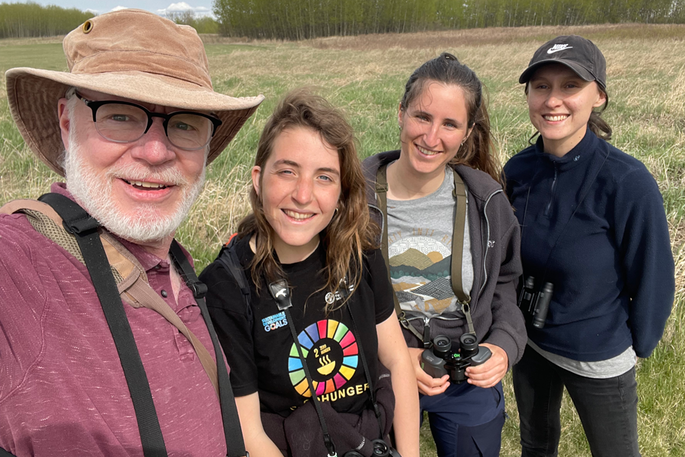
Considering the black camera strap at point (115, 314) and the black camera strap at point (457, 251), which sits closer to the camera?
the black camera strap at point (115, 314)

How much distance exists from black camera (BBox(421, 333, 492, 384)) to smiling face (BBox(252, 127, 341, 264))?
83cm

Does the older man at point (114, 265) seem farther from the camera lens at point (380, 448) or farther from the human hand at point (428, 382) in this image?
the human hand at point (428, 382)

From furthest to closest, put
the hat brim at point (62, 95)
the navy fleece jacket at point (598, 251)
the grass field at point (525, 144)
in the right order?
the grass field at point (525, 144)
the navy fleece jacket at point (598, 251)
the hat brim at point (62, 95)

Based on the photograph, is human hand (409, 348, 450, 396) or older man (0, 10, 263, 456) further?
human hand (409, 348, 450, 396)

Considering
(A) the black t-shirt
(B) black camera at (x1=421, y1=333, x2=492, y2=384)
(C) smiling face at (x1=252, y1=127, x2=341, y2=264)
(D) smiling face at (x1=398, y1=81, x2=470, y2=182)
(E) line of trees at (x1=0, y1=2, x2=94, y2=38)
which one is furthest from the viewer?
(E) line of trees at (x1=0, y1=2, x2=94, y2=38)

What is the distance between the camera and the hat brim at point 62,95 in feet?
4.05

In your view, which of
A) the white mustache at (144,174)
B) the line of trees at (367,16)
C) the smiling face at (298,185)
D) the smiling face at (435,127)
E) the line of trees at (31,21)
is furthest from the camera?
the line of trees at (31,21)

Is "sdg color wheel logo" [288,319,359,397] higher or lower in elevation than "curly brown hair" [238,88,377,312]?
lower

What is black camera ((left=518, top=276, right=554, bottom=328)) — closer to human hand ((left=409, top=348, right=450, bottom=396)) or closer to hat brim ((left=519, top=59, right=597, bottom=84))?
human hand ((left=409, top=348, right=450, bottom=396))

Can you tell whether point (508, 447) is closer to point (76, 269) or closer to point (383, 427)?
point (383, 427)

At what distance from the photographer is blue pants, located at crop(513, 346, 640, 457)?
2.07 m

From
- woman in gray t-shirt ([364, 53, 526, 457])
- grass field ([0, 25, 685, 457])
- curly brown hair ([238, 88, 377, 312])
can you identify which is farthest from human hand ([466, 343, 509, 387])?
grass field ([0, 25, 685, 457])

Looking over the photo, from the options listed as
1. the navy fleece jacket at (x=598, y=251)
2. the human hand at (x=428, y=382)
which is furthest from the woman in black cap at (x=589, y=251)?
the human hand at (x=428, y=382)

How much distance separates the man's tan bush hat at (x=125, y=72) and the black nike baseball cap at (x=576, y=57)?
4.79ft
